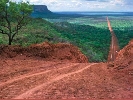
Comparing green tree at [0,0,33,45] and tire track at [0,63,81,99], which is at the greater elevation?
green tree at [0,0,33,45]

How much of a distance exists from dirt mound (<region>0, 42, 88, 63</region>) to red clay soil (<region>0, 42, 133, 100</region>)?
0.35 ft

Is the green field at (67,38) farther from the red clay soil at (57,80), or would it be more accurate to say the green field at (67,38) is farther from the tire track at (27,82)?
the tire track at (27,82)

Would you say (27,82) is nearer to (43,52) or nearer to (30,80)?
(30,80)

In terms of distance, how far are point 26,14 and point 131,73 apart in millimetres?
12834

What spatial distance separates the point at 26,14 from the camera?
24.6m

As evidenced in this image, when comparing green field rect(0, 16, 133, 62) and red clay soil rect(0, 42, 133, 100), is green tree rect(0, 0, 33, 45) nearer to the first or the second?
green field rect(0, 16, 133, 62)

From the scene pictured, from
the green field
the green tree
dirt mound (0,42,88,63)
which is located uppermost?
the green tree

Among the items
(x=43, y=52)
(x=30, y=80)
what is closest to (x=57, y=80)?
(x=30, y=80)

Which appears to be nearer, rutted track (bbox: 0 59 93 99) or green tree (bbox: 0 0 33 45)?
rutted track (bbox: 0 59 93 99)

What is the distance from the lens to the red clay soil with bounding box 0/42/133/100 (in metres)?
10.9

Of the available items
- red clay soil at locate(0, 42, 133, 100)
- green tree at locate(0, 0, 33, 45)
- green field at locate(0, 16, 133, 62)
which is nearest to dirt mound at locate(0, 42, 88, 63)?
red clay soil at locate(0, 42, 133, 100)

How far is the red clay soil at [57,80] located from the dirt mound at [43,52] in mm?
105

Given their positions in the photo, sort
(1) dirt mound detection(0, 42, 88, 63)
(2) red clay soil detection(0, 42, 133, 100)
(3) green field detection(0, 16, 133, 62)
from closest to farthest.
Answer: (2) red clay soil detection(0, 42, 133, 100) < (1) dirt mound detection(0, 42, 88, 63) < (3) green field detection(0, 16, 133, 62)

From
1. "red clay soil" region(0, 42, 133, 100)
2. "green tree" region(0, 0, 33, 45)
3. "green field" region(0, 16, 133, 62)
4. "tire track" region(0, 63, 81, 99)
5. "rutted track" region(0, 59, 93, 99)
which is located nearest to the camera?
"red clay soil" region(0, 42, 133, 100)
